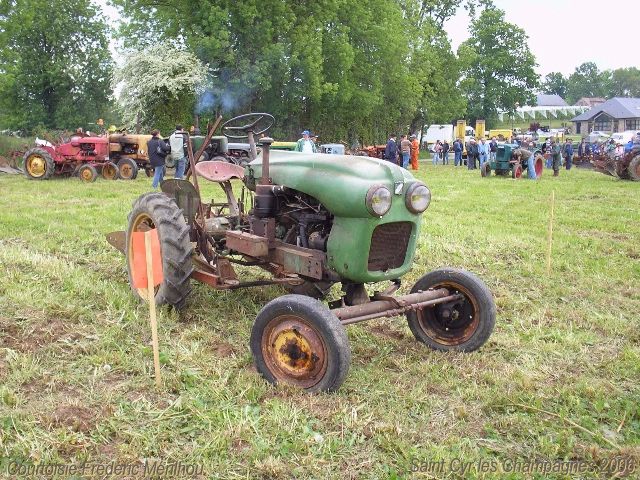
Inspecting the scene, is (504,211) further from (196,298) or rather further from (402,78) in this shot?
(402,78)

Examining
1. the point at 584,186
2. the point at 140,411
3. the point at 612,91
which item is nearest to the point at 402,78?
the point at 584,186

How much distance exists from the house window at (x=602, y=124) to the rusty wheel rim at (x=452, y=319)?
72607 millimetres

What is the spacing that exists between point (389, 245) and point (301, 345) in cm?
94

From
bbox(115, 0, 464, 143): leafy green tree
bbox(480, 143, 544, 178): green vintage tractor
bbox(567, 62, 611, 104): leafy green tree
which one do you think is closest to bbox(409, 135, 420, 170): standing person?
bbox(115, 0, 464, 143): leafy green tree

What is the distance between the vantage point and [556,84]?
394 feet

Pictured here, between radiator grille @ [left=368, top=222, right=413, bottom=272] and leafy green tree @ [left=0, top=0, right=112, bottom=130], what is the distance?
35577mm

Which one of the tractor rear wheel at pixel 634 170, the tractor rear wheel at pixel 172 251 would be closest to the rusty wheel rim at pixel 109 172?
the tractor rear wheel at pixel 172 251

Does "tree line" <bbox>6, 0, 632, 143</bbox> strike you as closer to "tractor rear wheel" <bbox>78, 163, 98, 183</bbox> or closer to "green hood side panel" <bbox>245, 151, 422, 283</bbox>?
"tractor rear wheel" <bbox>78, 163, 98, 183</bbox>

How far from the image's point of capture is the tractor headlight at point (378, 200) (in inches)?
146

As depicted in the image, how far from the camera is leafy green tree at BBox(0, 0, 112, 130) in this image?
1399 inches

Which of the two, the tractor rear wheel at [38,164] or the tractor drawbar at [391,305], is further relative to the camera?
the tractor rear wheel at [38,164]

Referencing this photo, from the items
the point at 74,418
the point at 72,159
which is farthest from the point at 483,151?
the point at 74,418

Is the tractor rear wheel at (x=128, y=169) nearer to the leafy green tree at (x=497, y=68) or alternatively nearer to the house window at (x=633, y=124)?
the leafy green tree at (x=497, y=68)

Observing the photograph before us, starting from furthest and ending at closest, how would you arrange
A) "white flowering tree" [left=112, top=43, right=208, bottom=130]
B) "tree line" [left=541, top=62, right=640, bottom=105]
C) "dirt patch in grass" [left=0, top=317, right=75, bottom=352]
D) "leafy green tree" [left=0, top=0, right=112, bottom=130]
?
A: "tree line" [left=541, top=62, right=640, bottom=105] → "leafy green tree" [left=0, top=0, right=112, bottom=130] → "white flowering tree" [left=112, top=43, right=208, bottom=130] → "dirt patch in grass" [left=0, top=317, right=75, bottom=352]
